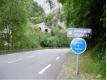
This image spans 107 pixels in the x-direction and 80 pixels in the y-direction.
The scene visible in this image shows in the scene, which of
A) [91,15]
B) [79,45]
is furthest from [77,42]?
[91,15]

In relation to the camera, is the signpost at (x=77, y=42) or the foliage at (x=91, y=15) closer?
the signpost at (x=77, y=42)

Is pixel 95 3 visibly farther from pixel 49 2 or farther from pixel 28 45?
pixel 28 45

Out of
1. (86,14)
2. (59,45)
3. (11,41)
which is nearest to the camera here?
(86,14)

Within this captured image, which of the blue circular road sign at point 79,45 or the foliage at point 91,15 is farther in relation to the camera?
the foliage at point 91,15

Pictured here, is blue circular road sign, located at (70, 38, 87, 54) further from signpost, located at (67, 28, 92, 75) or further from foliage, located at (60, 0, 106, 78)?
foliage, located at (60, 0, 106, 78)

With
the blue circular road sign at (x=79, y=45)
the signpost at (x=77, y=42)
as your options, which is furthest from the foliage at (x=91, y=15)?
the blue circular road sign at (x=79, y=45)

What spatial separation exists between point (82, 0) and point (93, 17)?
4.05 meters

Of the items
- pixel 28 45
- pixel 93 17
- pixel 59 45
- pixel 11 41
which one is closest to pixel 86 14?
pixel 93 17

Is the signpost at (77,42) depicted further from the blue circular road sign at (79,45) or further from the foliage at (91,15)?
the foliage at (91,15)

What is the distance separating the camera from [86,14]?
27781 millimetres

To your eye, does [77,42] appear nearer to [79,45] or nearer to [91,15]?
[79,45]

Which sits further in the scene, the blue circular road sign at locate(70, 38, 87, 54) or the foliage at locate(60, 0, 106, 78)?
the foliage at locate(60, 0, 106, 78)

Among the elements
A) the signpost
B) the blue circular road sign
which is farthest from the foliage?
the blue circular road sign

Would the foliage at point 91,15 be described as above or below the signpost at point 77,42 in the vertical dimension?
above
